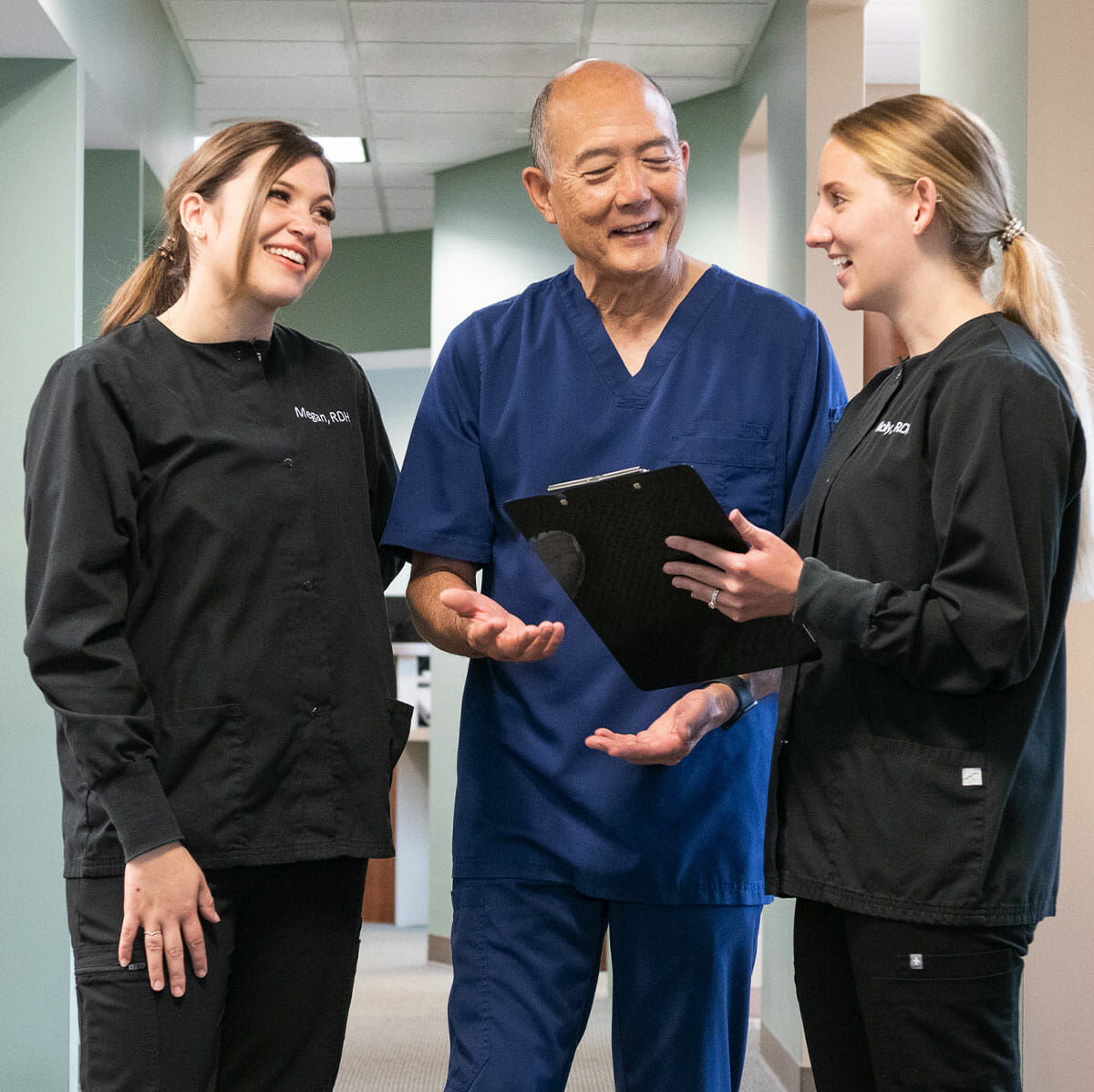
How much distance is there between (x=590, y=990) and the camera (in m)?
1.55

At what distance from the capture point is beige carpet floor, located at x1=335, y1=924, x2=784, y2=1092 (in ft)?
12.4

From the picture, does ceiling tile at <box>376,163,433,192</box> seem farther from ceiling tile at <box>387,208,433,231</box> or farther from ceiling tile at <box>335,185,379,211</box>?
ceiling tile at <box>387,208,433,231</box>

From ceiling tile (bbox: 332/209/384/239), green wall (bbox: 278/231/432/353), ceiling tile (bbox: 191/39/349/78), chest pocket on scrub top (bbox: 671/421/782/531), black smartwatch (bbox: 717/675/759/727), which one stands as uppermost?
ceiling tile (bbox: 191/39/349/78)

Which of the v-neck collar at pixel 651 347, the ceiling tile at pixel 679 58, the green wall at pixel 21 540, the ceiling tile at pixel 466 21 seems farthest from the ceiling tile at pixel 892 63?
the v-neck collar at pixel 651 347

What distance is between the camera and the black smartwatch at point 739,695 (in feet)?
4.95

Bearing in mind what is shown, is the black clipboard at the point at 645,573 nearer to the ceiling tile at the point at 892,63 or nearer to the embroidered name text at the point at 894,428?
the embroidered name text at the point at 894,428

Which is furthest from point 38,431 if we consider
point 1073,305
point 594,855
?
point 1073,305

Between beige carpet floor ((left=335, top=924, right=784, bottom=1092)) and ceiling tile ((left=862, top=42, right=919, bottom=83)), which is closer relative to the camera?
beige carpet floor ((left=335, top=924, right=784, bottom=1092))

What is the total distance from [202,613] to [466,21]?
353cm

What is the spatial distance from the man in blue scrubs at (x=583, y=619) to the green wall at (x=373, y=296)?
5.56 metres

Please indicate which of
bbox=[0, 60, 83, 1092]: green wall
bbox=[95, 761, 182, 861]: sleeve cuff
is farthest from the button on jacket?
bbox=[0, 60, 83, 1092]: green wall

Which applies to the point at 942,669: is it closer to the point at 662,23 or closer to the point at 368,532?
the point at 368,532

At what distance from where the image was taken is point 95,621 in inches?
53.5

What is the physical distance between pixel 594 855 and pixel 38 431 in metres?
0.74
